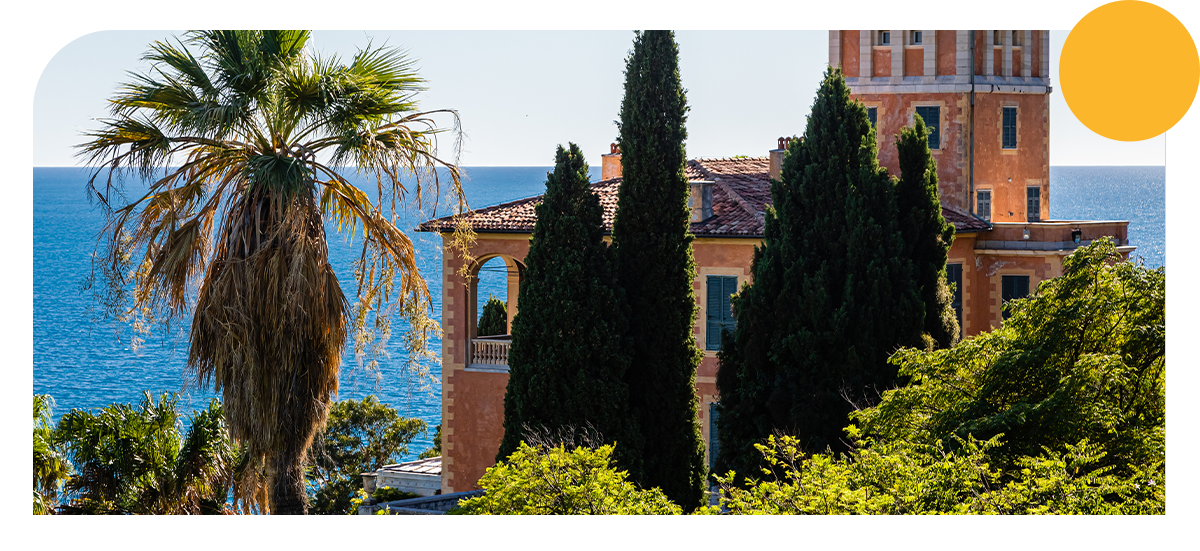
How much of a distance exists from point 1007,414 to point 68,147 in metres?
8.11

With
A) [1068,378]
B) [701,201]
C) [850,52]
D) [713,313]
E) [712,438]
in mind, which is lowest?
[712,438]

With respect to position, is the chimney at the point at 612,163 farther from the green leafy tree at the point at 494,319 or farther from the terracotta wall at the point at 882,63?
the terracotta wall at the point at 882,63

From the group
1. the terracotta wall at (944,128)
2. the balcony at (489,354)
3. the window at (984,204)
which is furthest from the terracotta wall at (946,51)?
the balcony at (489,354)

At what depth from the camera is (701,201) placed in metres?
19.2

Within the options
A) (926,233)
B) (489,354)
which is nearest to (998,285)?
(926,233)

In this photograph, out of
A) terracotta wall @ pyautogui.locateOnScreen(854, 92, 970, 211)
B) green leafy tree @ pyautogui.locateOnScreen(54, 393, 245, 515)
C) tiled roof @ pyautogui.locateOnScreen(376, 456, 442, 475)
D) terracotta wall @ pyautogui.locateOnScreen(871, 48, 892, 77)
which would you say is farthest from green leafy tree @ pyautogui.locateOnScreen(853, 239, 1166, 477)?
tiled roof @ pyautogui.locateOnScreen(376, 456, 442, 475)

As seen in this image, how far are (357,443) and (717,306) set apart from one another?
13.5 meters

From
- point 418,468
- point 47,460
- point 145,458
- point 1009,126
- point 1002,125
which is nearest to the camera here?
point 47,460

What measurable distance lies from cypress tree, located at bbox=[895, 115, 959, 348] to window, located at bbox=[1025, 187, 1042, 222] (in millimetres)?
5981

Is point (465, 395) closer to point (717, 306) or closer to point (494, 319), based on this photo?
point (717, 306)

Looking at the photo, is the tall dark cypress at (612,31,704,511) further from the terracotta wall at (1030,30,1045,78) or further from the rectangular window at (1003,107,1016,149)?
the terracotta wall at (1030,30,1045,78)

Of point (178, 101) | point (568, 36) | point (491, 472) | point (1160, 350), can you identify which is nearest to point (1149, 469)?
point (1160, 350)

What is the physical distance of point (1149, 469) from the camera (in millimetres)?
9312

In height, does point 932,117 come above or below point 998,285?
above
